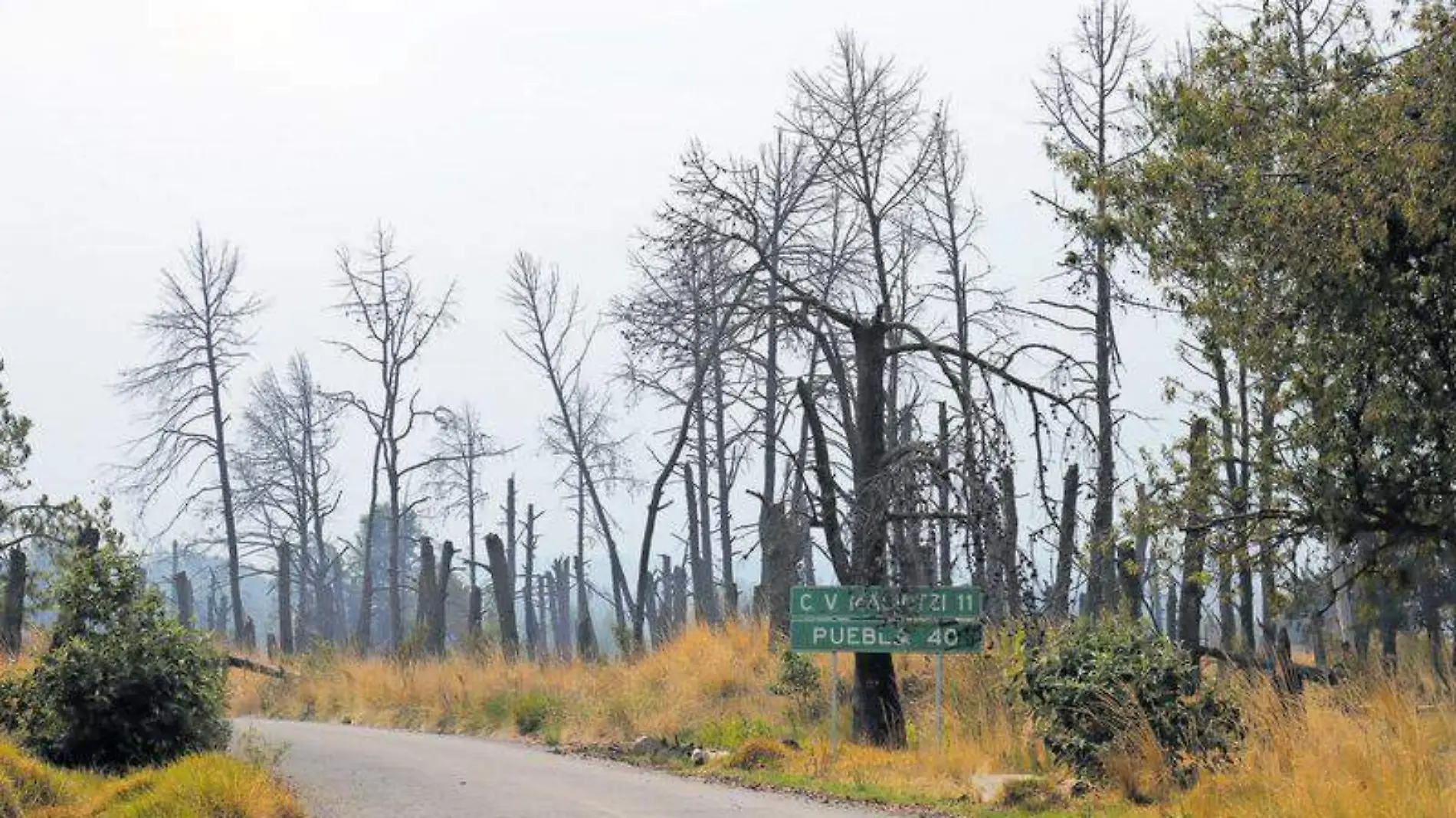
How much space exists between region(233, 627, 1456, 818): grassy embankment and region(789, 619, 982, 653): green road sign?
1.28 feet

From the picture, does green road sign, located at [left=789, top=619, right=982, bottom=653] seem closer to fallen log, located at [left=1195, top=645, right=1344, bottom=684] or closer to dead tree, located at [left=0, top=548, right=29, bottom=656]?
fallen log, located at [left=1195, top=645, right=1344, bottom=684]

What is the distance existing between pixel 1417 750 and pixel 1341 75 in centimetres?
658

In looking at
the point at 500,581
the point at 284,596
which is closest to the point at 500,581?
the point at 500,581

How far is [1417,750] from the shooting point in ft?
39.7

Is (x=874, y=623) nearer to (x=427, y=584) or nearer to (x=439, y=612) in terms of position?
(x=427, y=584)

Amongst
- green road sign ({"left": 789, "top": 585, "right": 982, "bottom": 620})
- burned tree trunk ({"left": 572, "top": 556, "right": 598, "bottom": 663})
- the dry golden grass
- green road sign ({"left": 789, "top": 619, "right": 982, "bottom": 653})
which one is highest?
green road sign ({"left": 789, "top": 585, "right": 982, "bottom": 620})

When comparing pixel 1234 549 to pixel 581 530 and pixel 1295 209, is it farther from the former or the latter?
pixel 581 530

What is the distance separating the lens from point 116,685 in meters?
17.0

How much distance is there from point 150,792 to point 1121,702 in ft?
28.3

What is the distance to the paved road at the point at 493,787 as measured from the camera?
14344 mm

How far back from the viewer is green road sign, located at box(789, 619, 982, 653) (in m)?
18.9

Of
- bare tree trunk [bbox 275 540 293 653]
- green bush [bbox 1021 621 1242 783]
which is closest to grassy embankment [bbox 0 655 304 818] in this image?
green bush [bbox 1021 621 1242 783]

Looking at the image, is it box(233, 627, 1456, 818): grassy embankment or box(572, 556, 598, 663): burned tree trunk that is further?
box(572, 556, 598, 663): burned tree trunk

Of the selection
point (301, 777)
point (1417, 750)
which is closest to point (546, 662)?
point (301, 777)
